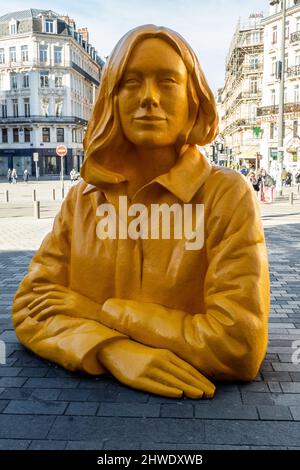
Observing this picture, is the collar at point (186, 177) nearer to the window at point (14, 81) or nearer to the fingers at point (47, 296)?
the fingers at point (47, 296)

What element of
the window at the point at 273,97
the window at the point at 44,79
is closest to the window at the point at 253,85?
the window at the point at 273,97

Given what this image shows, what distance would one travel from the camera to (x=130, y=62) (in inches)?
129

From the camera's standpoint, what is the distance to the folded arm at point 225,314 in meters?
3.24

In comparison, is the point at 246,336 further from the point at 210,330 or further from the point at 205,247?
the point at 205,247

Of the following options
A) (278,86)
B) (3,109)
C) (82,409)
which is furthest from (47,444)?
(3,109)

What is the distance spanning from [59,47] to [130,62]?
53.7 metres

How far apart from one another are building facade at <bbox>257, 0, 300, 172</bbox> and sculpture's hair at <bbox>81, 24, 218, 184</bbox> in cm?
3677

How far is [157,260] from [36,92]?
172ft

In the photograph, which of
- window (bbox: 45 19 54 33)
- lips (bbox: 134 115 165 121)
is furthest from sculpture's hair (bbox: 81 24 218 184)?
window (bbox: 45 19 54 33)

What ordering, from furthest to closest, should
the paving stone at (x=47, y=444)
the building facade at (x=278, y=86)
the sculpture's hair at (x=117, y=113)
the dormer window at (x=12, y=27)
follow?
1. the dormer window at (x=12, y=27)
2. the building facade at (x=278, y=86)
3. the sculpture's hair at (x=117, y=113)
4. the paving stone at (x=47, y=444)

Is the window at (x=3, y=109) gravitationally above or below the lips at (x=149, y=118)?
above

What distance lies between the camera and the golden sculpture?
3.27m

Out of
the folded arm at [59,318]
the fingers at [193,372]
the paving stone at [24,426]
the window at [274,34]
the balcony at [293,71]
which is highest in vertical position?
the window at [274,34]

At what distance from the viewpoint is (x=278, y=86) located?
43156mm
